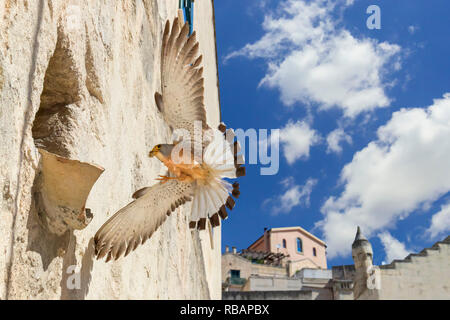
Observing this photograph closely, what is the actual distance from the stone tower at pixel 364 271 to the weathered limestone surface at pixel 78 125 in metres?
15.9

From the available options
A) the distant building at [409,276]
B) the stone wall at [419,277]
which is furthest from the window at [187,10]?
the stone wall at [419,277]

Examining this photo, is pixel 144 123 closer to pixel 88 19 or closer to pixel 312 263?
pixel 88 19

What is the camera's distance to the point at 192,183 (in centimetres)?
257

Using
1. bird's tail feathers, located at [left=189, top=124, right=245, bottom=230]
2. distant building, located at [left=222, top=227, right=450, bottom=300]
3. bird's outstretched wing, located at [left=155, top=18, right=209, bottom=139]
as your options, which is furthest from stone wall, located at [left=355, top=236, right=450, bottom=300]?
bird's outstretched wing, located at [left=155, top=18, right=209, bottom=139]

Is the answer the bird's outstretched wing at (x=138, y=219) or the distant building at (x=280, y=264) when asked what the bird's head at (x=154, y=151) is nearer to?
the bird's outstretched wing at (x=138, y=219)

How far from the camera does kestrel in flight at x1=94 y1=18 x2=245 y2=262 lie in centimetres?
243

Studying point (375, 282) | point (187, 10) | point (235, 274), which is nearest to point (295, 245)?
point (235, 274)

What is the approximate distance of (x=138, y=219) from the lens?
241cm

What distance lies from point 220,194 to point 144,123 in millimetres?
1156

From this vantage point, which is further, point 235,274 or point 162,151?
point 235,274

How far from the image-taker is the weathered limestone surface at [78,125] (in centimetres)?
167

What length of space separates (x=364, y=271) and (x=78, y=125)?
18153 mm

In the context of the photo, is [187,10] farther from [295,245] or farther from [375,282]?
[295,245]

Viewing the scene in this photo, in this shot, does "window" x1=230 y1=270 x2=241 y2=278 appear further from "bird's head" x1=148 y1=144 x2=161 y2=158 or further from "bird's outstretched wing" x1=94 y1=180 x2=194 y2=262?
"bird's head" x1=148 y1=144 x2=161 y2=158
